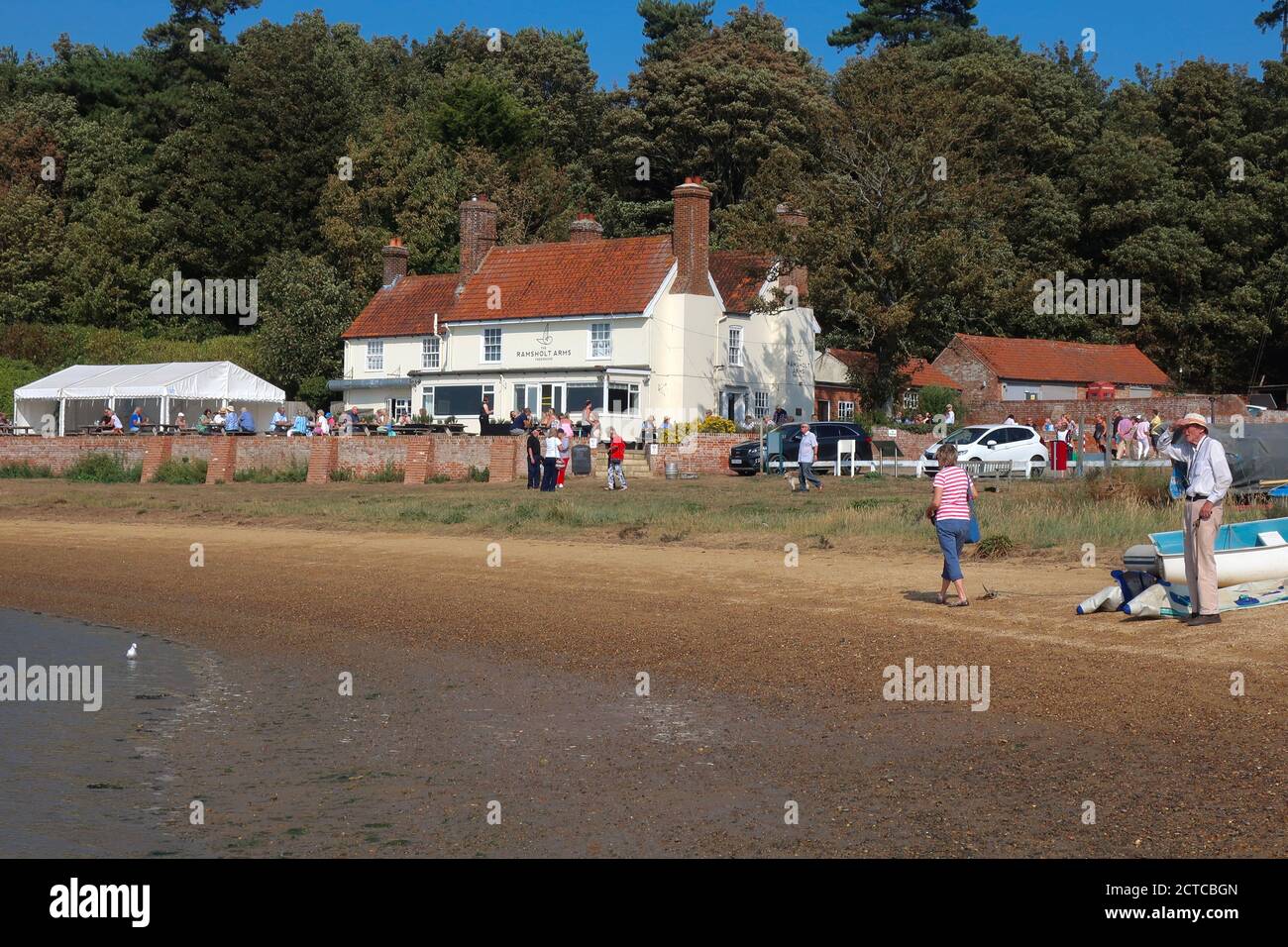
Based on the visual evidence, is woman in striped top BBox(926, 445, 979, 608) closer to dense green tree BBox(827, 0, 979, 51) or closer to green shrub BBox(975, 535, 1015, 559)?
green shrub BBox(975, 535, 1015, 559)

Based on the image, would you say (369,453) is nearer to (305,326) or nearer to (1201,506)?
(305,326)

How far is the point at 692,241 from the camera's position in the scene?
53000 millimetres

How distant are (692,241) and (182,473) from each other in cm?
2074

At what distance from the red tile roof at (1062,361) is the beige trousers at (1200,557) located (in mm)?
53720

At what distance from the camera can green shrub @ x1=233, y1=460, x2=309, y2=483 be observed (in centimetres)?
4059

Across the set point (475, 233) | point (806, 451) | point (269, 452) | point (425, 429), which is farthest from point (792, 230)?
point (269, 452)

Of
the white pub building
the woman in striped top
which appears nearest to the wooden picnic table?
the white pub building

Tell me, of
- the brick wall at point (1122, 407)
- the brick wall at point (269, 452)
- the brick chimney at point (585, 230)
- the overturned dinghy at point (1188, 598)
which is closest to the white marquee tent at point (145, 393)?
the brick wall at point (269, 452)

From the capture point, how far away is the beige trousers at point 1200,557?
13836 mm

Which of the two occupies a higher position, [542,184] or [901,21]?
[901,21]

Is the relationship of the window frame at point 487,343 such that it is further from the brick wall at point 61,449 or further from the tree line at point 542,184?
the brick wall at point 61,449

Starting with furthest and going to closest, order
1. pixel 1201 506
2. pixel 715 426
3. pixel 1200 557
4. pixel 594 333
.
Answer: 1. pixel 594 333
2. pixel 715 426
3. pixel 1200 557
4. pixel 1201 506
